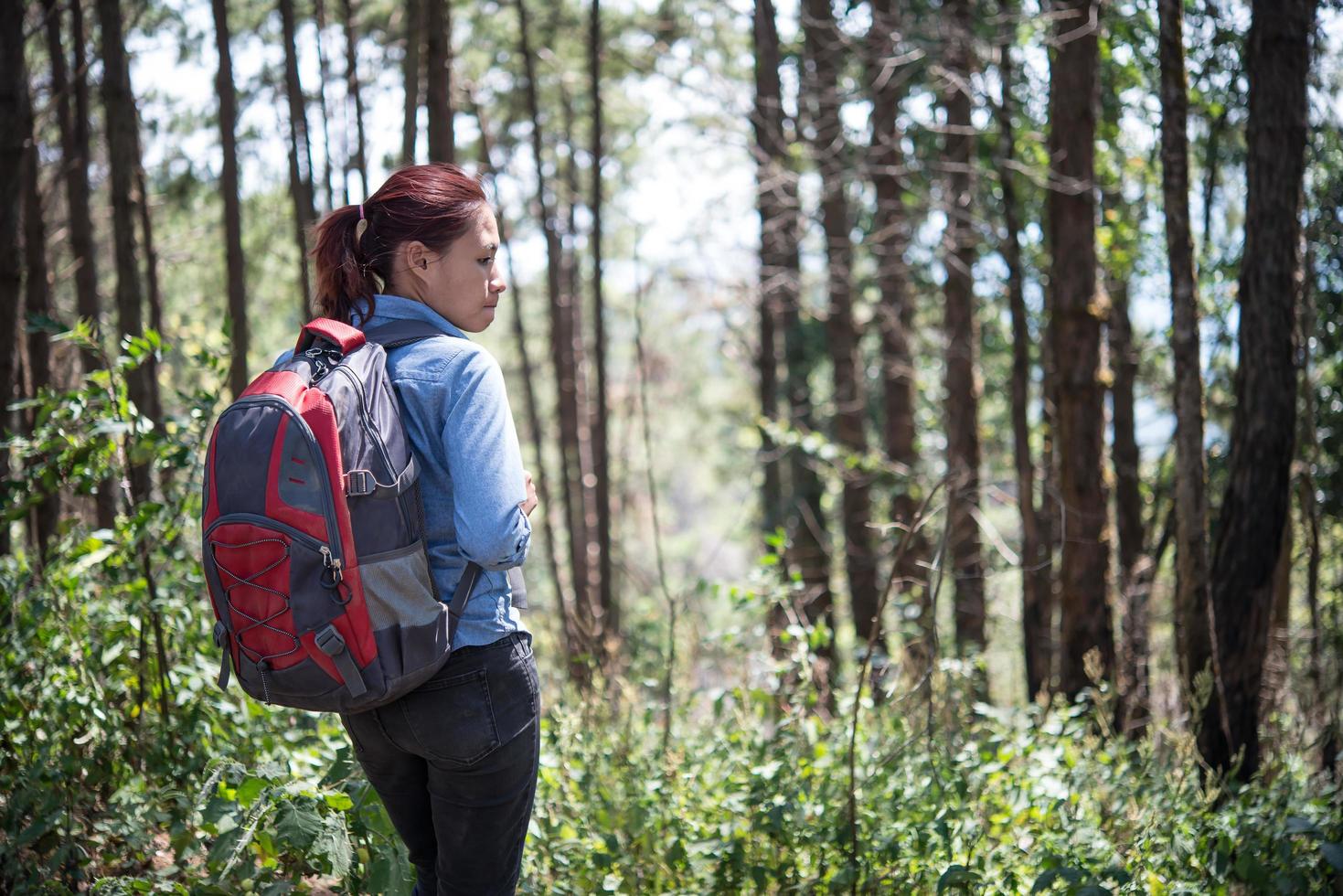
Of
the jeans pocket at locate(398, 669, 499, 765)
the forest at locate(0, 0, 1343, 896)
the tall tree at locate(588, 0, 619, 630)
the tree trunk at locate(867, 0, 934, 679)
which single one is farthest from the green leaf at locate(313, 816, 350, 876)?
the tall tree at locate(588, 0, 619, 630)

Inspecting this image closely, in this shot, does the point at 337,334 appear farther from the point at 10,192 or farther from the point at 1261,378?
the point at 1261,378

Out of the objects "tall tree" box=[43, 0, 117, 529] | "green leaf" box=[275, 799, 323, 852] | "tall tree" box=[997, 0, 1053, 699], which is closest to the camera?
"green leaf" box=[275, 799, 323, 852]

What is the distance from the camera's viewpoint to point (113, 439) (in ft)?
12.1

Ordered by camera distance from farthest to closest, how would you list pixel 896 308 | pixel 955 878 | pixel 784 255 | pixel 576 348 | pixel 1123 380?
pixel 576 348 < pixel 784 255 < pixel 896 308 < pixel 1123 380 < pixel 955 878

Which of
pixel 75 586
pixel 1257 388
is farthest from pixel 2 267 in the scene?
pixel 1257 388

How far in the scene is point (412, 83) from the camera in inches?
301

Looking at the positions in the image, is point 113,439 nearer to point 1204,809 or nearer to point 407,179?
point 407,179

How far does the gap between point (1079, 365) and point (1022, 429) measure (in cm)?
210

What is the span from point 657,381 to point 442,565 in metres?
23.5

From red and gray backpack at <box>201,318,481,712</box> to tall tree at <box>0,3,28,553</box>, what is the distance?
4.17 m

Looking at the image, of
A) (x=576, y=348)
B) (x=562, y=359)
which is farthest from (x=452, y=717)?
(x=576, y=348)

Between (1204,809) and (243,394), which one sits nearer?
(243,394)

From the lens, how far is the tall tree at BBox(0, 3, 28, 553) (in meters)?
5.22

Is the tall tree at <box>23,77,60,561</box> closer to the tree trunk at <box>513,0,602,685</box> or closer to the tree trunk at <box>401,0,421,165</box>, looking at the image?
the tree trunk at <box>401,0,421,165</box>
